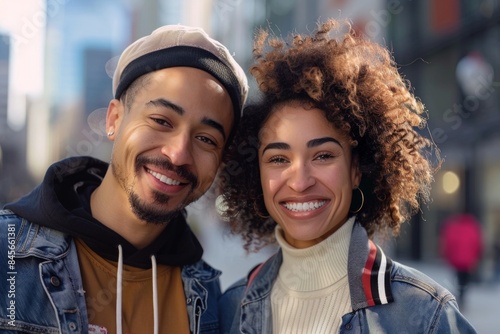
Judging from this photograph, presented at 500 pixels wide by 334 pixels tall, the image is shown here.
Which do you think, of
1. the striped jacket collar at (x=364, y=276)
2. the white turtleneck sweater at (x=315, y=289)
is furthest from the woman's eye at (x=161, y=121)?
the striped jacket collar at (x=364, y=276)

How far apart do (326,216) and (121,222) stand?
991 millimetres

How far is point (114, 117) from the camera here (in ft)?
10.4

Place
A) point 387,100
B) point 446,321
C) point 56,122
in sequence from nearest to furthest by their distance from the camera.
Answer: point 446,321 < point 387,100 < point 56,122

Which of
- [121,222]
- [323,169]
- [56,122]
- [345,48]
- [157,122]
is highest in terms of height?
[56,122]

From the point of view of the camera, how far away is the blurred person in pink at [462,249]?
10664mm

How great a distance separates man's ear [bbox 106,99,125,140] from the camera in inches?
122

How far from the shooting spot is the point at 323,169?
2.89 meters

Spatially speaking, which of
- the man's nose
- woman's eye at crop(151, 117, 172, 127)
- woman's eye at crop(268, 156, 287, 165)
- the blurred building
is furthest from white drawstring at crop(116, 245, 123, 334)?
the blurred building

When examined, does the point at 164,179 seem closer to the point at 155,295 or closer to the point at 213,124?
the point at 213,124

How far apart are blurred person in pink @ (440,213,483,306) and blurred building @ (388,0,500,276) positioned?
6.88 feet

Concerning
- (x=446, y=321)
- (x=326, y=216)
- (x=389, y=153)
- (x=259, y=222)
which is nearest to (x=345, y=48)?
(x=389, y=153)

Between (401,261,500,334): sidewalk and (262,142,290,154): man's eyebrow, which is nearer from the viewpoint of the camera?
(262,142,290,154): man's eyebrow

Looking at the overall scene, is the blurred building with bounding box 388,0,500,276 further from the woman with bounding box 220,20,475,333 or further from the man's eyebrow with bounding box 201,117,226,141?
the man's eyebrow with bounding box 201,117,226,141

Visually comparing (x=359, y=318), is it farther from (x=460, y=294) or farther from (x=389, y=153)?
(x=460, y=294)
